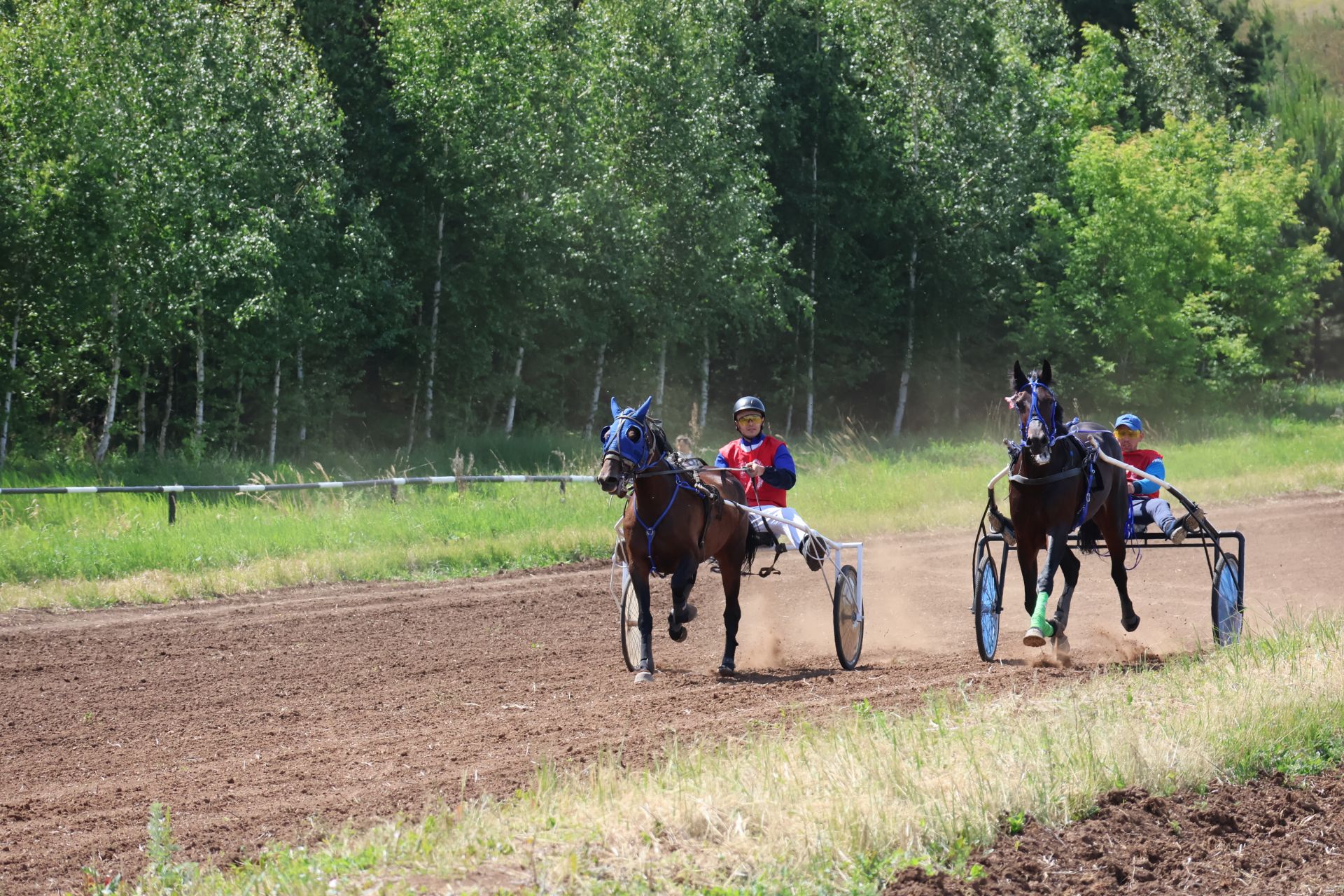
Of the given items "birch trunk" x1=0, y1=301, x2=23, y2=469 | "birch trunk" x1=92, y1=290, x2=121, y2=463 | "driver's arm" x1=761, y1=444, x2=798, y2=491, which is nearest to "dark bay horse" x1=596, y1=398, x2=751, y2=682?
"driver's arm" x1=761, y1=444, x2=798, y2=491

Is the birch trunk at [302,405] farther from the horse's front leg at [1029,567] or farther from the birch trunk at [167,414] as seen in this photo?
the horse's front leg at [1029,567]

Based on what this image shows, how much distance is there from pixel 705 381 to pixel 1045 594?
25.2 m

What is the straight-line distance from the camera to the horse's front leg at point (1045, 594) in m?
9.91

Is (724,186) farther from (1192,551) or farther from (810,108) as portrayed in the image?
(1192,551)

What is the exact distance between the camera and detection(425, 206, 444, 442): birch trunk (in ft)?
99.7

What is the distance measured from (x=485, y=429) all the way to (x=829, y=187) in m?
11.4

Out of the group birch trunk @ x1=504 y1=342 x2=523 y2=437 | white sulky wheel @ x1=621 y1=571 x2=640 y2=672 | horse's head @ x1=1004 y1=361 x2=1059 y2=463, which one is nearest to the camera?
horse's head @ x1=1004 y1=361 x2=1059 y2=463

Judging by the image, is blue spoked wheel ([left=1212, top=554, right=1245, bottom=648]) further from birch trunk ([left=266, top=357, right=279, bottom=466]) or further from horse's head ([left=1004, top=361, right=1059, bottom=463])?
birch trunk ([left=266, top=357, right=279, bottom=466])

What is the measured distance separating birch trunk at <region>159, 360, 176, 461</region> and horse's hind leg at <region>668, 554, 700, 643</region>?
17.4m

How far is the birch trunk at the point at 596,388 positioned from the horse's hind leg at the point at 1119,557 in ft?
70.8

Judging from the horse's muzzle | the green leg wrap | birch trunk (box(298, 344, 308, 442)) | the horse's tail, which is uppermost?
birch trunk (box(298, 344, 308, 442))

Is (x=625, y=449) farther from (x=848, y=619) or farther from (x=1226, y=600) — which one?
(x=1226, y=600)

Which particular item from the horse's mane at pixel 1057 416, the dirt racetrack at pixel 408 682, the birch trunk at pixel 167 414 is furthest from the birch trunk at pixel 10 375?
the horse's mane at pixel 1057 416

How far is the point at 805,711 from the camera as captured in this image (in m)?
8.52
